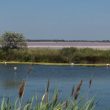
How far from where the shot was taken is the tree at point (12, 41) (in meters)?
66.6

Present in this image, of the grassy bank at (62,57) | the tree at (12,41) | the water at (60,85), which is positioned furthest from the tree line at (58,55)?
the water at (60,85)

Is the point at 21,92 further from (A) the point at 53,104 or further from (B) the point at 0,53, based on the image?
(B) the point at 0,53

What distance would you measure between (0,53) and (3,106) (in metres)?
58.1

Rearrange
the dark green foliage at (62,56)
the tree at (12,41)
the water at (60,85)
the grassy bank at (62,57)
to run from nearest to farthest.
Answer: the water at (60,85) < the grassy bank at (62,57) < the dark green foliage at (62,56) < the tree at (12,41)

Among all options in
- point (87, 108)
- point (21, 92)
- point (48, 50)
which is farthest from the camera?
point (48, 50)

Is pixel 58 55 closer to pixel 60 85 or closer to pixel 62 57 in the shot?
pixel 62 57

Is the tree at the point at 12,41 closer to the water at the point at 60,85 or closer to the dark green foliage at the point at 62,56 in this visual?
the dark green foliage at the point at 62,56

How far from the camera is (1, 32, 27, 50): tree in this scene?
66.6 meters

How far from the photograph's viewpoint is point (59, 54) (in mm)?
62188

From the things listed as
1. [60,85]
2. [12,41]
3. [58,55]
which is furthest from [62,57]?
[60,85]

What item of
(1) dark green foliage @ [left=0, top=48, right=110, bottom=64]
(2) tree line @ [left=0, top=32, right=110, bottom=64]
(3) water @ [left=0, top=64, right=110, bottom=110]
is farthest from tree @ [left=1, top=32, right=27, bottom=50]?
(3) water @ [left=0, top=64, right=110, bottom=110]

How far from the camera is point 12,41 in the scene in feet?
221

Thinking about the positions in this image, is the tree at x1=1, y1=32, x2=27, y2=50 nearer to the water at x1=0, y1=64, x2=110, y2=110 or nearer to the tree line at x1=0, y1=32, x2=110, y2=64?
the tree line at x1=0, y1=32, x2=110, y2=64

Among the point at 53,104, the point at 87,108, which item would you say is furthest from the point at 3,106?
the point at 87,108
